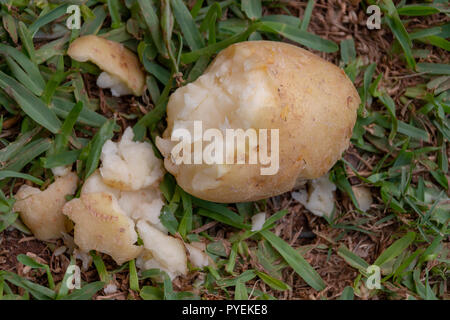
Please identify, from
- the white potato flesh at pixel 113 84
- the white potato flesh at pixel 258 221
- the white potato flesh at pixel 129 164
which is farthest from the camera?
the white potato flesh at pixel 258 221

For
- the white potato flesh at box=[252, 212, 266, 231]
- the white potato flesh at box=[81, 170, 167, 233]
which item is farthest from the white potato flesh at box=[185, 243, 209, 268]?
Result: the white potato flesh at box=[252, 212, 266, 231]

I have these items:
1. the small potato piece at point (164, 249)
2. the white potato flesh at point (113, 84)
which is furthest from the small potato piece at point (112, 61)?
the small potato piece at point (164, 249)

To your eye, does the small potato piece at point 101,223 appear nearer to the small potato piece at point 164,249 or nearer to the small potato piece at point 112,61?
the small potato piece at point 164,249

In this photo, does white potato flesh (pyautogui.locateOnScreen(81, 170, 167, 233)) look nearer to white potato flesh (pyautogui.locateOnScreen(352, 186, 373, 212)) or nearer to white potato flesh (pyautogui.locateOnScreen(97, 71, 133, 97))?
white potato flesh (pyautogui.locateOnScreen(97, 71, 133, 97))

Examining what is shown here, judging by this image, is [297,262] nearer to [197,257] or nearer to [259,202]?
[259,202]

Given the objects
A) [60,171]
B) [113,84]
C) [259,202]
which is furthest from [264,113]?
[60,171]
